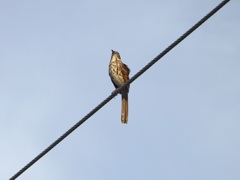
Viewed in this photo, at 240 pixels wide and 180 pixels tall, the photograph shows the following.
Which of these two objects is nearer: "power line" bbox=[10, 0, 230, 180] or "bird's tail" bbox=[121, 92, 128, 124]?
"power line" bbox=[10, 0, 230, 180]

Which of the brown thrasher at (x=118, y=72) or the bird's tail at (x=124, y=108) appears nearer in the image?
the bird's tail at (x=124, y=108)

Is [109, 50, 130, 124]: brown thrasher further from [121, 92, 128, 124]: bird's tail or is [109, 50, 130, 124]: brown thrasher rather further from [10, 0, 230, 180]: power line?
[10, 0, 230, 180]: power line

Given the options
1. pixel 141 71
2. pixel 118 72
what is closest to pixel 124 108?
pixel 118 72

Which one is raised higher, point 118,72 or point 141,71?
point 118,72

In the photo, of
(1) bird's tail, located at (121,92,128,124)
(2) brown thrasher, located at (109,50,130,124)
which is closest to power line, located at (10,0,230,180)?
(1) bird's tail, located at (121,92,128,124)

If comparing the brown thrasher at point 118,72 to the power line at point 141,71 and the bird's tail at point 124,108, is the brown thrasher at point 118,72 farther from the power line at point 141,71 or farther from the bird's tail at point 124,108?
the power line at point 141,71

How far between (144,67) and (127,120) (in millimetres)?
3752

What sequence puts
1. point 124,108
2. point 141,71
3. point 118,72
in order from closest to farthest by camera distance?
point 141,71
point 124,108
point 118,72

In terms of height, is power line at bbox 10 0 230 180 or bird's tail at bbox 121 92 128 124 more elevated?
bird's tail at bbox 121 92 128 124

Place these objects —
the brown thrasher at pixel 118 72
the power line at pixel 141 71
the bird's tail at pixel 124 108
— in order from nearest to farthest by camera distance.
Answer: the power line at pixel 141 71 → the bird's tail at pixel 124 108 → the brown thrasher at pixel 118 72

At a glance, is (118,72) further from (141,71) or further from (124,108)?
(141,71)

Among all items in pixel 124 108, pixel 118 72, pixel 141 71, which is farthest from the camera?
pixel 118 72

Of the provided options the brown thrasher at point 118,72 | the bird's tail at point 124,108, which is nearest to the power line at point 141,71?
the bird's tail at point 124,108

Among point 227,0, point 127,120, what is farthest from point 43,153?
point 127,120
